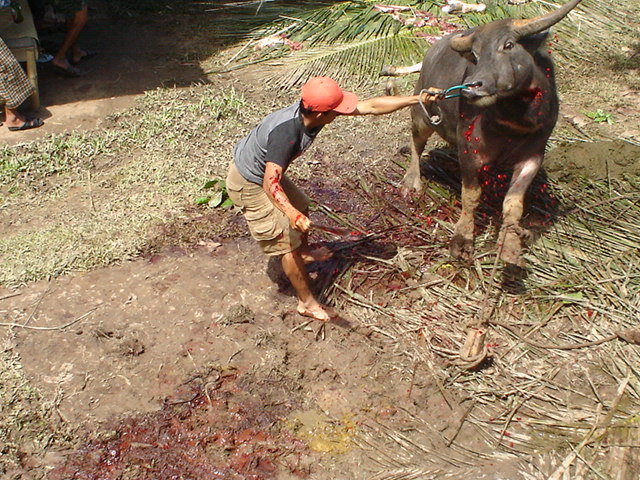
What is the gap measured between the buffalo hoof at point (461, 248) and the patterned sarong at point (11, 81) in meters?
4.34

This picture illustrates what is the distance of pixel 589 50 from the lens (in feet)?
23.8

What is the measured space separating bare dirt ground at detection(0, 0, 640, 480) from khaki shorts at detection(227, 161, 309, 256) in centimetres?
51

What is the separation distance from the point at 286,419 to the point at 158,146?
129 inches

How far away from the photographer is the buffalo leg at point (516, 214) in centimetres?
412

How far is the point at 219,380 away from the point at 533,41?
2.70m

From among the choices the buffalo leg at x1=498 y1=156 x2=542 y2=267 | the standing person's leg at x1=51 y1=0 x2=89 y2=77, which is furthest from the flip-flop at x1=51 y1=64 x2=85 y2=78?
the buffalo leg at x1=498 y1=156 x2=542 y2=267

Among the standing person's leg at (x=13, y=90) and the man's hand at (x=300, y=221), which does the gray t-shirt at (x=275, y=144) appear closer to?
the man's hand at (x=300, y=221)

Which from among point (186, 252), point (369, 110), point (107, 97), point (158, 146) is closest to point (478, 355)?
point (369, 110)

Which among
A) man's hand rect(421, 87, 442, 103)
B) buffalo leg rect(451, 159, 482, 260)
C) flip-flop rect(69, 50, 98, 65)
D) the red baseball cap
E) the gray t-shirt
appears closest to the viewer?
the red baseball cap

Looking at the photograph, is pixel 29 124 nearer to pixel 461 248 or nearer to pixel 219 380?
pixel 219 380

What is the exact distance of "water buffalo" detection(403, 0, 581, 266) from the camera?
379 centimetres

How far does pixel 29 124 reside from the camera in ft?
20.6

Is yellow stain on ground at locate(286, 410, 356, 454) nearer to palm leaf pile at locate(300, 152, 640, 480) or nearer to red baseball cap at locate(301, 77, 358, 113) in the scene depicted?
palm leaf pile at locate(300, 152, 640, 480)

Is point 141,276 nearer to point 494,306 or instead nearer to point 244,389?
point 244,389
